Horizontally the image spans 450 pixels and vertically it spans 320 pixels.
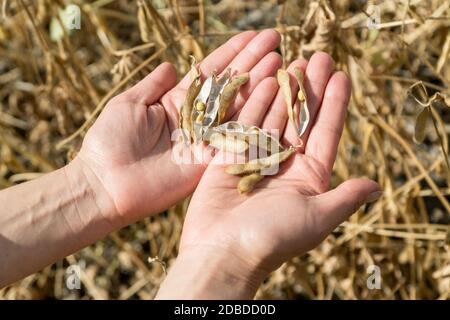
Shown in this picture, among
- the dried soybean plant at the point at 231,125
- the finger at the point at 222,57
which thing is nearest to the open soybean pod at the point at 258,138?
the dried soybean plant at the point at 231,125

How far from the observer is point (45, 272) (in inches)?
75.1

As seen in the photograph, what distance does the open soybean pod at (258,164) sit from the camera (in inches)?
48.8

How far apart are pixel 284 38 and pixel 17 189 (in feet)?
2.05

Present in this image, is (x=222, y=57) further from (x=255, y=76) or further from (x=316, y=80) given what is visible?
(x=316, y=80)

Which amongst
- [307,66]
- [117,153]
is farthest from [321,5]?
[117,153]

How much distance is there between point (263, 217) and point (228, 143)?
0.79ft

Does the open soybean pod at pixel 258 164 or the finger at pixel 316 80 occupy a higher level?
the finger at pixel 316 80

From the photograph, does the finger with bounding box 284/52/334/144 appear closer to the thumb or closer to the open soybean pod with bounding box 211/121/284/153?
the open soybean pod with bounding box 211/121/284/153

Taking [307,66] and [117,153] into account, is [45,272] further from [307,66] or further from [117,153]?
[307,66]

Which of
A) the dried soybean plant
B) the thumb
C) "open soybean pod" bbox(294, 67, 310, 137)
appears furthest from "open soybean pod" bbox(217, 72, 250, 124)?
the thumb

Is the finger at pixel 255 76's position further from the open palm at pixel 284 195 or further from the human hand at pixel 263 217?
the human hand at pixel 263 217

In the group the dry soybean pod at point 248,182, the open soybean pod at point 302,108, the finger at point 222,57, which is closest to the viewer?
the dry soybean pod at point 248,182

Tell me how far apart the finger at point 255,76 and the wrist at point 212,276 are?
37cm

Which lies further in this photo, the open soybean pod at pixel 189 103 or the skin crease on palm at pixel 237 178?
the open soybean pod at pixel 189 103
